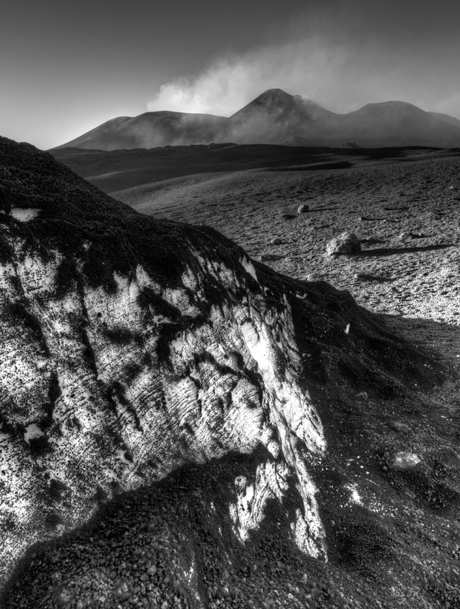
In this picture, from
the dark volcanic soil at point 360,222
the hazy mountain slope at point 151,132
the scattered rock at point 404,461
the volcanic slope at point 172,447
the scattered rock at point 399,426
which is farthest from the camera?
the hazy mountain slope at point 151,132

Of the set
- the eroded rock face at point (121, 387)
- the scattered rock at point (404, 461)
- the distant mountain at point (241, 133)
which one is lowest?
the scattered rock at point (404, 461)

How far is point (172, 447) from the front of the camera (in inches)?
185

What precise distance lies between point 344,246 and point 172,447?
15389mm

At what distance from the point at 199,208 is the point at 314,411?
28.2 m

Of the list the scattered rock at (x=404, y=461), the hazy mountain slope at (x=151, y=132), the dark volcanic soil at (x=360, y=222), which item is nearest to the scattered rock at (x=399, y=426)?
the scattered rock at (x=404, y=461)

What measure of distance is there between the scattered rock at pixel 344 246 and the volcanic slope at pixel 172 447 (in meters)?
12.4

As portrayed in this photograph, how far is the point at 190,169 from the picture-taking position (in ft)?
199

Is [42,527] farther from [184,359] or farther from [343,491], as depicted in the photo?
[343,491]

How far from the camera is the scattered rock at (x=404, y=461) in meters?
5.78

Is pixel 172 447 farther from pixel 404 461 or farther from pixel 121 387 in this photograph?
pixel 404 461

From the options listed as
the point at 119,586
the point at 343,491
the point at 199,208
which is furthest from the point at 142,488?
the point at 199,208

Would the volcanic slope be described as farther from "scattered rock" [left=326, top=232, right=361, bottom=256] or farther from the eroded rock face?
"scattered rock" [left=326, top=232, right=361, bottom=256]

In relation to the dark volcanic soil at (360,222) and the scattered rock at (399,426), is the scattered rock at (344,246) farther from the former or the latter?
the scattered rock at (399,426)

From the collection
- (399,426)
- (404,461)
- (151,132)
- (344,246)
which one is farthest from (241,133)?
(404,461)
